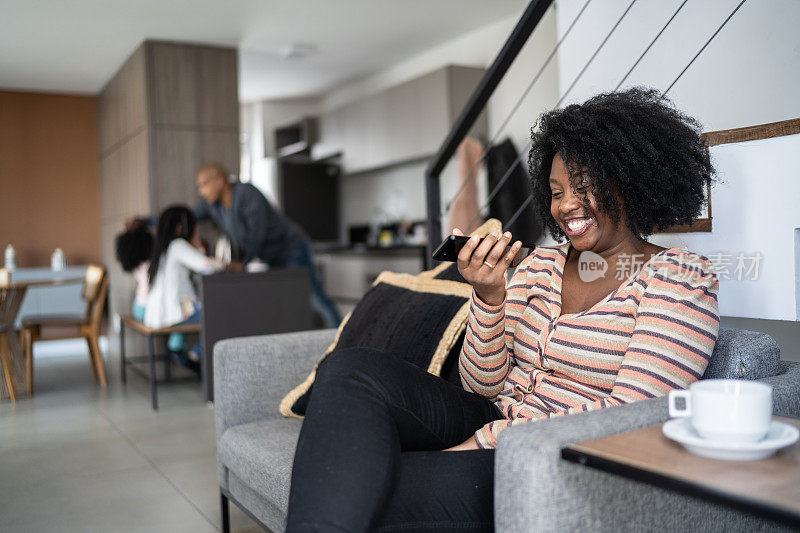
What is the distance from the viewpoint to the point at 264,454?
1771mm

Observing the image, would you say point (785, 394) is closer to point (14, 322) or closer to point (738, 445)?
point (738, 445)

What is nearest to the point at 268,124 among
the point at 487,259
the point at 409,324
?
the point at 409,324

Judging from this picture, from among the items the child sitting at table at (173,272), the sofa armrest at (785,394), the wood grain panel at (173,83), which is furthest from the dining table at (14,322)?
the sofa armrest at (785,394)

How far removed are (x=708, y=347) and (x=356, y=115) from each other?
20.2 feet

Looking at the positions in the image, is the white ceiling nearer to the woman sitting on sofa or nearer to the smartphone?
the woman sitting on sofa

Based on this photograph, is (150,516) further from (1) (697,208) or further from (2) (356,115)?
(2) (356,115)

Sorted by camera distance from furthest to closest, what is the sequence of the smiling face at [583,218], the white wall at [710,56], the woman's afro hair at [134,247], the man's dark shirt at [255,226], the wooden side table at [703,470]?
the woman's afro hair at [134,247], the man's dark shirt at [255,226], the white wall at [710,56], the smiling face at [583,218], the wooden side table at [703,470]

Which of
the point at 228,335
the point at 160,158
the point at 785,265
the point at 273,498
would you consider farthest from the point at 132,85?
the point at 785,265

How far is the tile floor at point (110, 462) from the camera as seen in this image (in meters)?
2.42

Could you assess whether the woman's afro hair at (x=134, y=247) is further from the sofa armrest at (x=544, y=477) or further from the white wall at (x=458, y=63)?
the sofa armrest at (x=544, y=477)

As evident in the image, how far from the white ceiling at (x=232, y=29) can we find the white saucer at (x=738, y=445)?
4485 millimetres

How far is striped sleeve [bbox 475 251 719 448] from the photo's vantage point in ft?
4.04

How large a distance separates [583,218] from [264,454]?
0.94 meters

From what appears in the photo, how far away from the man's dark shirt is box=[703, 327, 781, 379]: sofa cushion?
357 centimetres
